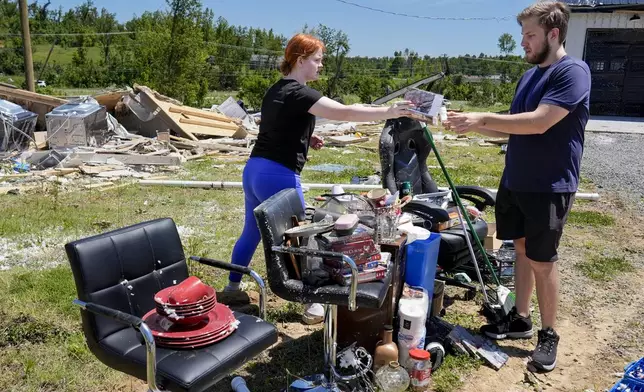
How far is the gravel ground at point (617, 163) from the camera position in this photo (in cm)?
868

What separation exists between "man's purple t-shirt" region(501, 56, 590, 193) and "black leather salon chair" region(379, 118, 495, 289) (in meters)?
0.76

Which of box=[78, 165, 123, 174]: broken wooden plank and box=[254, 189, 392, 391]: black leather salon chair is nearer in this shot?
box=[254, 189, 392, 391]: black leather salon chair

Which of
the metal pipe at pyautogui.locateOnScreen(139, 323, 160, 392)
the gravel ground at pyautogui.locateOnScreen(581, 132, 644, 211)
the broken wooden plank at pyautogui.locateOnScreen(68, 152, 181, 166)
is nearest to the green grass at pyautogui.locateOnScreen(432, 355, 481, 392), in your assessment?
the metal pipe at pyautogui.locateOnScreen(139, 323, 160, 392)

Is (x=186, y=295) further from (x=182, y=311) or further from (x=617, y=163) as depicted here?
(x=617, y=163)

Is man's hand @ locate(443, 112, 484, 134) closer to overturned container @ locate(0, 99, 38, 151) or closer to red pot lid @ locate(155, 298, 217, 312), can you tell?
red pot lid @ locate(155, 298, 217, 312)

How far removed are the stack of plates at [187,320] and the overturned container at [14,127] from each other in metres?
9.25

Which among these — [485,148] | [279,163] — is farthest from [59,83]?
[279,163]

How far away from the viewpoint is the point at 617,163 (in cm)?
1097

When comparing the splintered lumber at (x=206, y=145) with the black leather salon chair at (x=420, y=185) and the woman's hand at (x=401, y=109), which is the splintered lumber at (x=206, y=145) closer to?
the black leather salon chair at (x=420, y=185)

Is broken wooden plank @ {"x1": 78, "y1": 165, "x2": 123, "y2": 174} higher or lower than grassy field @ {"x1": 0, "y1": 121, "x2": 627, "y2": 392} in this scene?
higher

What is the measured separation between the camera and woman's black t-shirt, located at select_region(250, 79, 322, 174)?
326 centimetres

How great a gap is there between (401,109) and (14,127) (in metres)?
9.40

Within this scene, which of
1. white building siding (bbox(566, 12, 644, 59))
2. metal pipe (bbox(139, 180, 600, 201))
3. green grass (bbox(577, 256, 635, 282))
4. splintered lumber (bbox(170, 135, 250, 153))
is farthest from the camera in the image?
white building siding (bbox(566, 12, 644, 59))

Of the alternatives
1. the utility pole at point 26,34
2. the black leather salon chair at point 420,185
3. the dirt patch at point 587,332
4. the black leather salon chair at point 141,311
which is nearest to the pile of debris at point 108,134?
the utility pole at point 26,34
